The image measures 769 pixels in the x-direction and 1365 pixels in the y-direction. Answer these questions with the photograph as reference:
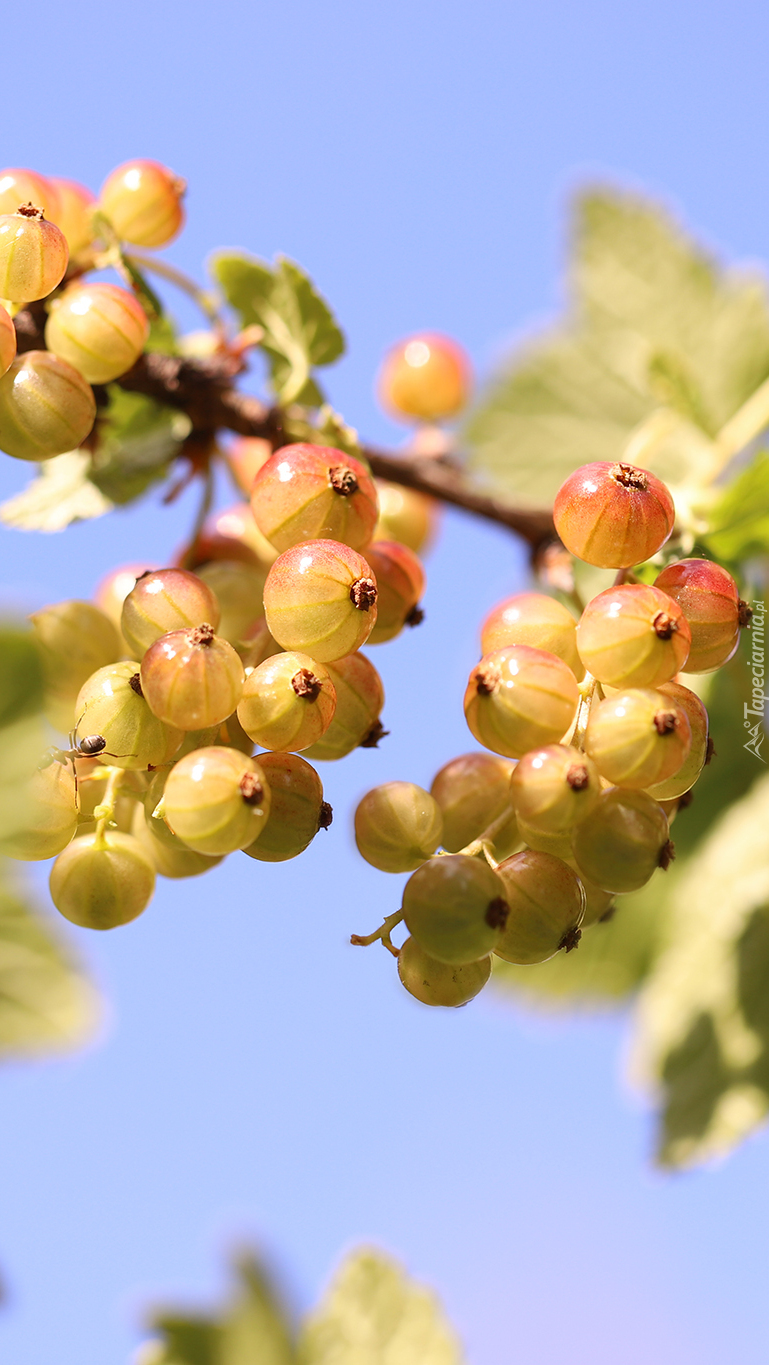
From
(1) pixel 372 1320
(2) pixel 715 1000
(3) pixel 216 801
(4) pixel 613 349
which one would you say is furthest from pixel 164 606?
(4) pixel 613 349

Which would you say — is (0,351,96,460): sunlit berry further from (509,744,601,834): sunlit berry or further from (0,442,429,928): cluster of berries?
(509,744,601,834): sunlit berry

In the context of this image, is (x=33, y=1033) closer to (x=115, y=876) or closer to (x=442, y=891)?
(x=115, y=876)

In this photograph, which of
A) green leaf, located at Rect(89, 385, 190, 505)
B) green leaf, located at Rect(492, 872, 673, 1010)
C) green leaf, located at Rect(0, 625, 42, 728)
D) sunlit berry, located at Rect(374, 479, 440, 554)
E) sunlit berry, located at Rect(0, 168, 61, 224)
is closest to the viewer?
green leaf, located at Rect(0, 625, 42, 728)

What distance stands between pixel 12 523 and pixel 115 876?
1.83 ft

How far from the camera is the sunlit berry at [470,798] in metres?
1.13

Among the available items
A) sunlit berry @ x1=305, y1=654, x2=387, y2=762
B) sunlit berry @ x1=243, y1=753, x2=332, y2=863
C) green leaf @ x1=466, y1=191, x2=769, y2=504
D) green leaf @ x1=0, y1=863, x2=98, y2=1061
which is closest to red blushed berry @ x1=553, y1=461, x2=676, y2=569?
sunlit berry @ x1=305, y1=654, x2=387, y2=762

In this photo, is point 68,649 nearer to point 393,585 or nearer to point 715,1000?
point 393,585

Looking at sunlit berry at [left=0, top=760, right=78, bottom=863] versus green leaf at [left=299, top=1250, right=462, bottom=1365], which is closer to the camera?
sunlit berry at [left=0, top=760, right=78, bottom=863]

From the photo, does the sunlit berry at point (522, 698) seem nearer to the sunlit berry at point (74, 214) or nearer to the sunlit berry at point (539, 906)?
the sunlit berry at point (539, 906)

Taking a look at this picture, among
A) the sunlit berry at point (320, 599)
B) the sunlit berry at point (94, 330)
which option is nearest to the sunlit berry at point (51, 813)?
the sunlit berry at point (320, 599)

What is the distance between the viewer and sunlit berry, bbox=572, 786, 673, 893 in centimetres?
102

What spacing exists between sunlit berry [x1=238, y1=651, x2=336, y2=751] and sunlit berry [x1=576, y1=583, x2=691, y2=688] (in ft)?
0.77

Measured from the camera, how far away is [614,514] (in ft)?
3.59

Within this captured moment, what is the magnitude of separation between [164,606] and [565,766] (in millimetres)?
381
